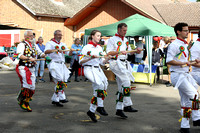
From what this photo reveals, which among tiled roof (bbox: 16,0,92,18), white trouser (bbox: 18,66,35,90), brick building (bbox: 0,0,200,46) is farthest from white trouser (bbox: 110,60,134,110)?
tiled roof (bbox: 16,0,92,18)

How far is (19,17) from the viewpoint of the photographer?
32.0m

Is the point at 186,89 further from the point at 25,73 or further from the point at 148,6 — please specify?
the point at 148,6

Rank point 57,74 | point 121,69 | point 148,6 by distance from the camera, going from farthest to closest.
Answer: point 148,6 < point 57,74 < point 121,69

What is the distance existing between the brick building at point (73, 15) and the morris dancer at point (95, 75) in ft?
69.5

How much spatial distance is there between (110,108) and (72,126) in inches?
89.5

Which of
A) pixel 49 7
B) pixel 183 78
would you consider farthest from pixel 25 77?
pixel 49 7

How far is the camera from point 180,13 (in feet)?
102

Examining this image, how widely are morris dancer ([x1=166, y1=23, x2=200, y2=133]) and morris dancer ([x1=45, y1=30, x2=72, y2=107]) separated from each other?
3.75 metres

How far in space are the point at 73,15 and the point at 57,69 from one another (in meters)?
23.1

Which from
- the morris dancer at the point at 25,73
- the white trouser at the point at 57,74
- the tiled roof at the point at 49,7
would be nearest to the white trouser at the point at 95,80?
the morris dancer at the point at 25,73

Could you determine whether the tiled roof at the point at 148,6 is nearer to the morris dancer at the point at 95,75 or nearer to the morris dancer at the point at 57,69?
the morris dancer at the point at 57,69

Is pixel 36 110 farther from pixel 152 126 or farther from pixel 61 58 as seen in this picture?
pixel 152 126

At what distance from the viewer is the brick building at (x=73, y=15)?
96.6 feet

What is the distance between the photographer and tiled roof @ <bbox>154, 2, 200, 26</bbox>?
96.5 ft
